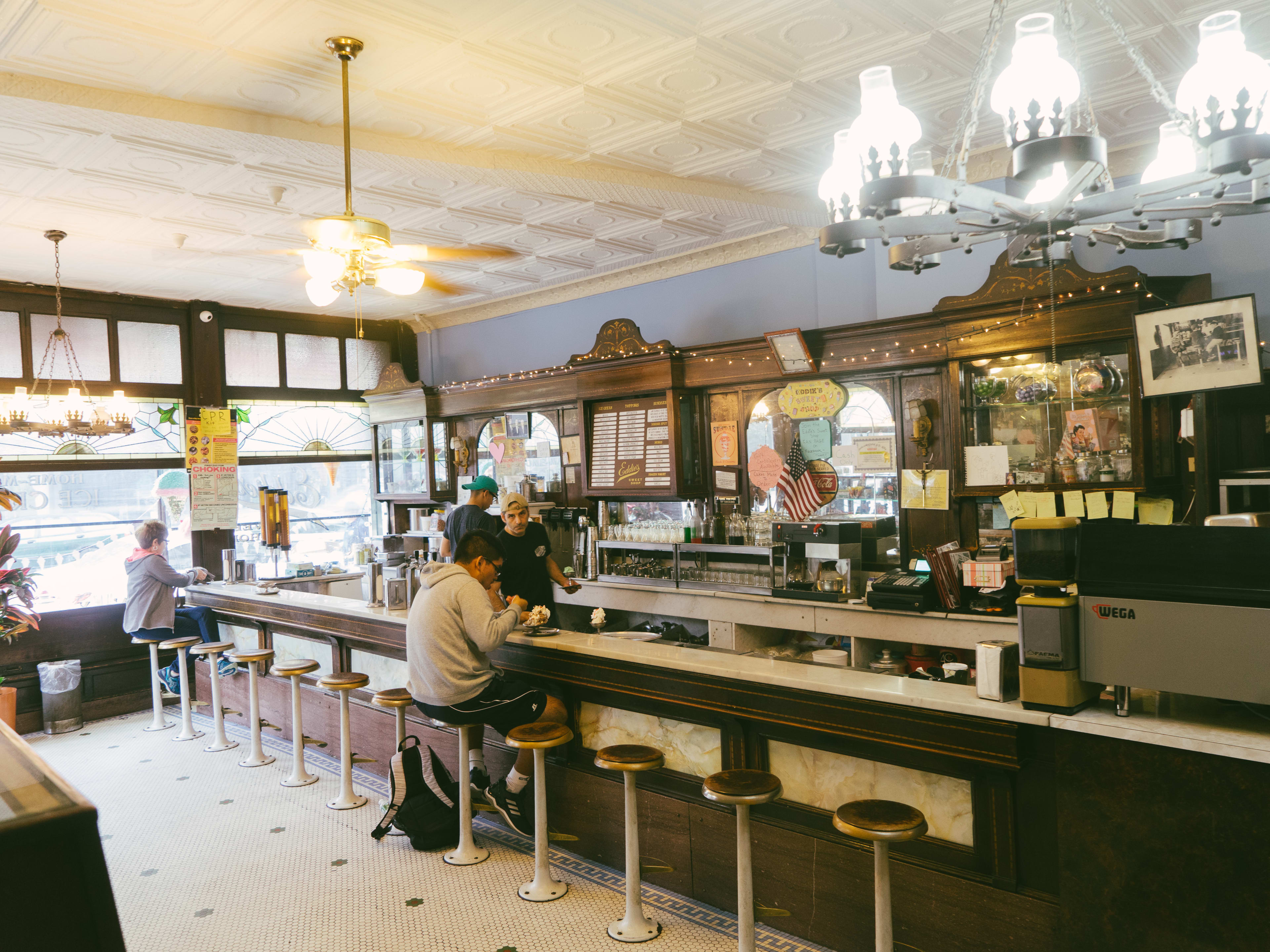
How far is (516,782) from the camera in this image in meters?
4.16

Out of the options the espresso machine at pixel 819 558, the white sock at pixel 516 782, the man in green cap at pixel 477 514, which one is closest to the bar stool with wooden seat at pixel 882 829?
the white sock at pixel 516 782

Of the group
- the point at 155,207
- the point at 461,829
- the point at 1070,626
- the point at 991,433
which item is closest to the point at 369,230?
the point at 155,207

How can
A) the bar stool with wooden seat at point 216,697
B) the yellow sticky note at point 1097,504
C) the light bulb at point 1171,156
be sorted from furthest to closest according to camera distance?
the bar stool with wooden seat at point 216,697, the yellow sticky note at point 1097,504, the light bulb at point 1171,156

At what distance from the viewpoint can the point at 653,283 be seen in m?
7.37

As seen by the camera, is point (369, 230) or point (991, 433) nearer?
point (369, 230)

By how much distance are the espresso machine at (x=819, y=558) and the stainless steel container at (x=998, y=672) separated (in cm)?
247

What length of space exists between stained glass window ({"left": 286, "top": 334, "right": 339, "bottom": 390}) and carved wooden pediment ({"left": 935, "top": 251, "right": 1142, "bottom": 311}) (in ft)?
21.5

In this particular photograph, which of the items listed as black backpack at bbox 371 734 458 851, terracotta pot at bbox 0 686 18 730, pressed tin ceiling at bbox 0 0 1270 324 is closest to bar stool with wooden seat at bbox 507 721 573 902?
black backpack at bbox 371 734 458 851

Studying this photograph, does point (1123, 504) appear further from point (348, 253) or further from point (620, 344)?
point (348, 253)

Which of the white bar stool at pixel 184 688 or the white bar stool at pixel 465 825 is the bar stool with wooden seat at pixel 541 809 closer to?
the white bar stool at pixel 465 825

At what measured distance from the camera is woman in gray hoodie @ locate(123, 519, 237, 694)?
6.80 meters

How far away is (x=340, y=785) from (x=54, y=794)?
4.82 meters

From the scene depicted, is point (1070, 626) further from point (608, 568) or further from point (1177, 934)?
point (608, 568)

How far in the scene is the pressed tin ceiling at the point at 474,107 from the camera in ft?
11.0
